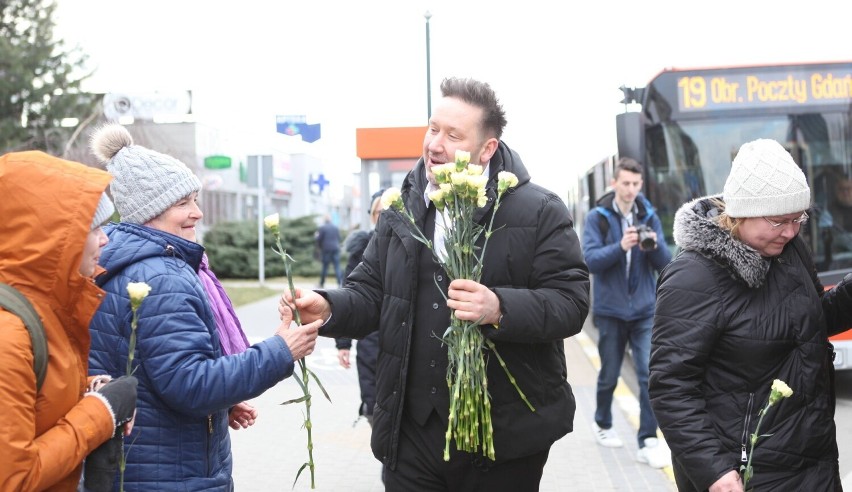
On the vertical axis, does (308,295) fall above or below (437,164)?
below

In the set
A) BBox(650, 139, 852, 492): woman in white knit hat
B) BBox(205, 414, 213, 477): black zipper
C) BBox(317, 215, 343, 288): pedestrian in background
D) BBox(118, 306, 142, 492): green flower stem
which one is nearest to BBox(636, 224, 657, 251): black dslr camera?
BBox(650, 139, 852, 492): woman in white knit hat

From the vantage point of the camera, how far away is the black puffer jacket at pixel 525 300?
3.11 metres

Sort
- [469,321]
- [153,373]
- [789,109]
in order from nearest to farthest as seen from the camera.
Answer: [153,373] → [469,321] → [789,109]

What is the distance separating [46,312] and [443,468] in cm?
145

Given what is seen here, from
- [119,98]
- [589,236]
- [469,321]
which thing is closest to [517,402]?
[469,321]

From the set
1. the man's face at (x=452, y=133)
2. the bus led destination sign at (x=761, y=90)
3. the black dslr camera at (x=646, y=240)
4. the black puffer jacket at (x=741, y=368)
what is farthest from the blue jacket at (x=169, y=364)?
the bus led destination sign at (x=761, y=90)

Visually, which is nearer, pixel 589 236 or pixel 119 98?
pixel 589 236

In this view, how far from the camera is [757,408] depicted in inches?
117

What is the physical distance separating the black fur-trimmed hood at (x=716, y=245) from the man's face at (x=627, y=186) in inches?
144

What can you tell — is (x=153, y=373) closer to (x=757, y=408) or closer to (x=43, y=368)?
(x=43, y=368)

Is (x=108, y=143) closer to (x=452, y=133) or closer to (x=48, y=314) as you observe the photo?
(x=48, y=314)

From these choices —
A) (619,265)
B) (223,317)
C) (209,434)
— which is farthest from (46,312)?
(619,265)

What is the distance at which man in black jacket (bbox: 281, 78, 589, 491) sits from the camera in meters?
3.14

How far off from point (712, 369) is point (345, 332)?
1.25 meters
